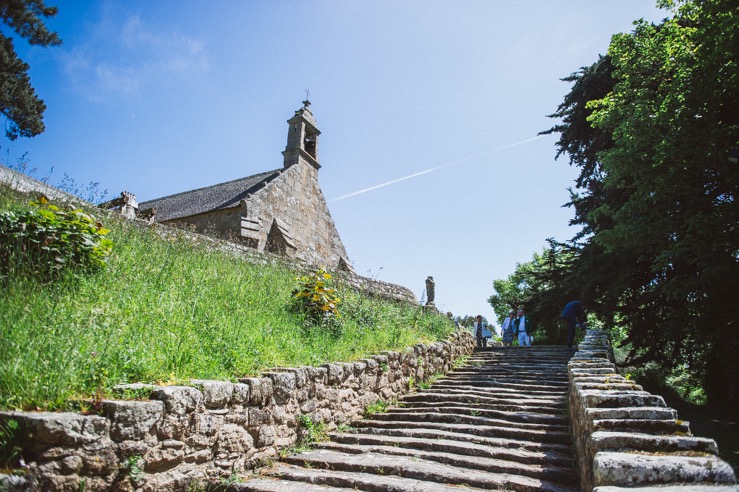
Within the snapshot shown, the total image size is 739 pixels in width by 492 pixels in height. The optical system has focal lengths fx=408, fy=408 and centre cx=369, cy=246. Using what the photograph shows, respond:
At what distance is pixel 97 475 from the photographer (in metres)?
2.75

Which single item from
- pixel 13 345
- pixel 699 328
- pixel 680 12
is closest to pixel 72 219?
pixel 13 345

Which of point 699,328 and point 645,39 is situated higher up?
point 645,39

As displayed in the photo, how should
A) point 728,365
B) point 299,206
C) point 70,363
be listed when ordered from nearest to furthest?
point 70,363 → point 728,365 → point 299,206

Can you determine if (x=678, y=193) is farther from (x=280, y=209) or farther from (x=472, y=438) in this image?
(x=280, y=209)

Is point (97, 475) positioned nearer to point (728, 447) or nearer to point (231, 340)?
point (231, 340)

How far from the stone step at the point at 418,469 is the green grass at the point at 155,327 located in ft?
3.95

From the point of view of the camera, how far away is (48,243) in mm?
4785

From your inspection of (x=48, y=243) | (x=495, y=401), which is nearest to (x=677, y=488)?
(x=495, y=401)

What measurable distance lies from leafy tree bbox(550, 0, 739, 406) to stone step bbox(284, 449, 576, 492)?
5463 millimetres

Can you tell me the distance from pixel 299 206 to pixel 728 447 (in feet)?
48.8

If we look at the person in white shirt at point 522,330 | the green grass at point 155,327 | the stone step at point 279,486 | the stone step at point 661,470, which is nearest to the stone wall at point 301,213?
the green grass at point 155,327

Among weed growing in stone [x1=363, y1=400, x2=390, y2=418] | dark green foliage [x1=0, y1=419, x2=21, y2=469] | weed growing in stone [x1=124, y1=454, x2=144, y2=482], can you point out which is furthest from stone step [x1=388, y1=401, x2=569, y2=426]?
dark green foliage [x1=0, y1=419, x2=21, y2=469]

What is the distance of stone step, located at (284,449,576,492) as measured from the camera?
3.96 metres

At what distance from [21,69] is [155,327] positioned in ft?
39.6
